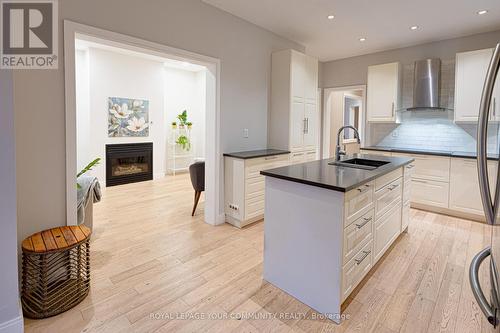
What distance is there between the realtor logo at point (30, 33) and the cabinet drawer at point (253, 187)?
2.26 meters

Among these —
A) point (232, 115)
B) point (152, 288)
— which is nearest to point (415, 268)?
point (152, 288)

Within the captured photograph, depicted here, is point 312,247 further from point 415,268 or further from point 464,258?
point 464,258

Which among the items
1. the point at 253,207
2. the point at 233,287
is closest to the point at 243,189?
the point at 253,207

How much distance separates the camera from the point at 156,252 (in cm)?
281

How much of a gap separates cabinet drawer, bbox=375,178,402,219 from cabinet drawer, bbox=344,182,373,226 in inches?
7.4

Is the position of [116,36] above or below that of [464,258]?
above

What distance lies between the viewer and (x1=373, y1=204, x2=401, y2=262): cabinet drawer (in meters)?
2.38

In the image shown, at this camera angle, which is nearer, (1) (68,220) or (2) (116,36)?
(1) (68,220)

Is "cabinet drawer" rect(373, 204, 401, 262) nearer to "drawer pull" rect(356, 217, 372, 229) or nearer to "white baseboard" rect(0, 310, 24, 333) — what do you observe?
"drawer pull" rect(356, 217, 372, 229)

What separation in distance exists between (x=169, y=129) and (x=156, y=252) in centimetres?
508

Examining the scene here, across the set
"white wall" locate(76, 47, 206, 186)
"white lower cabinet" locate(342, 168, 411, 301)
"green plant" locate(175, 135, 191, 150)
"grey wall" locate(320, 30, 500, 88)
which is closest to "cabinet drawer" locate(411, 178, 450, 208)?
"white lower cabinet" locate(342, 168, 411, 301)

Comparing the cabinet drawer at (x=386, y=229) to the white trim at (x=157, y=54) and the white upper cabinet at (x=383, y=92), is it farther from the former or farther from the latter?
the white upper cabinet at (x=383, y=92)

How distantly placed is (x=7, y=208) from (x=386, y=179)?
2767 mm

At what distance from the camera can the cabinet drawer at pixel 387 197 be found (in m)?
2.33
